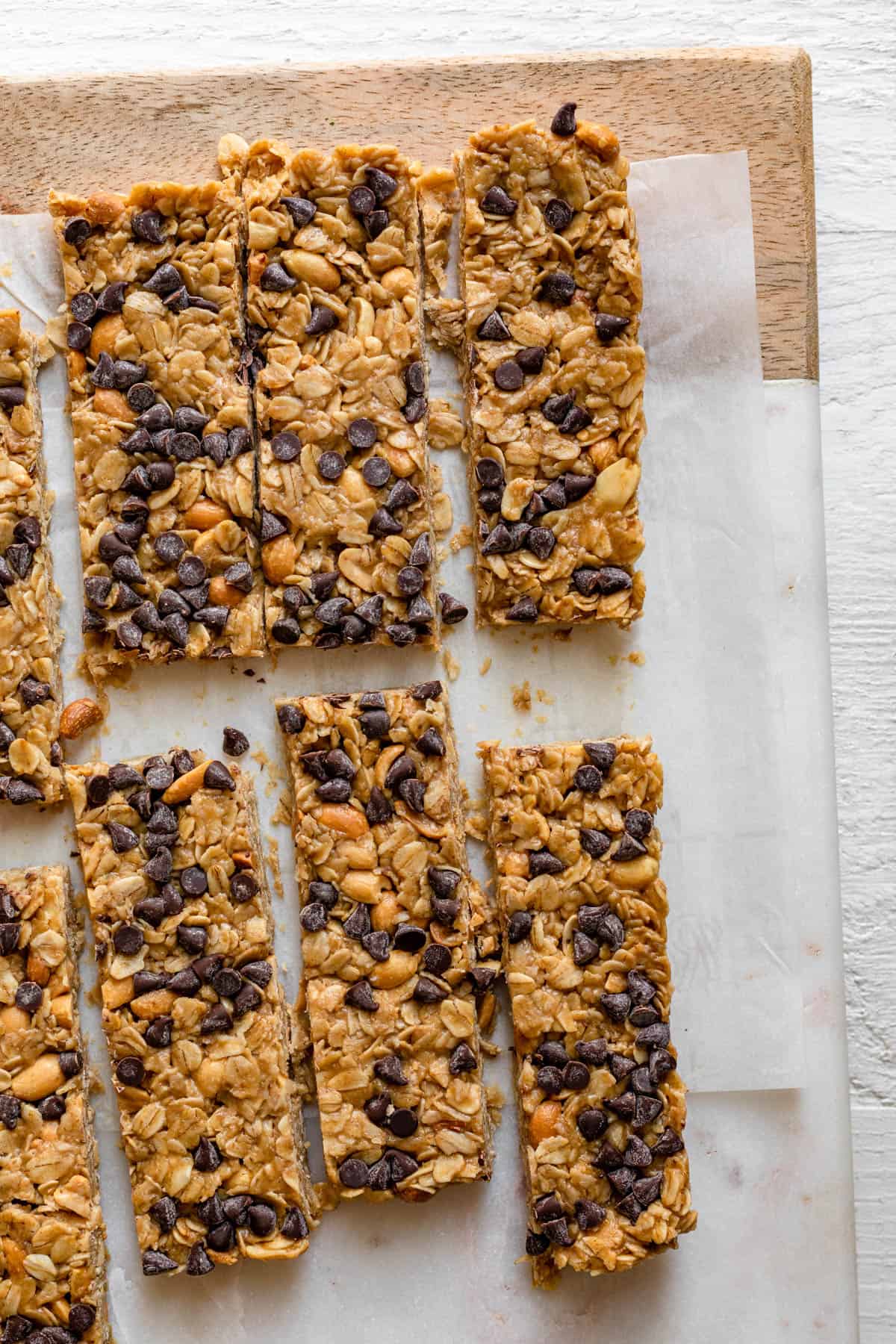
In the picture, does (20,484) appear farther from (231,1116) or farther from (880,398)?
(880,398)

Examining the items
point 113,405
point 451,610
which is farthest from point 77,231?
point 451,610

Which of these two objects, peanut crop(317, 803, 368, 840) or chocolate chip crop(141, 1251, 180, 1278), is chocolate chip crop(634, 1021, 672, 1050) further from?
chocolate chip crop(141, 1251, 180, 1278)

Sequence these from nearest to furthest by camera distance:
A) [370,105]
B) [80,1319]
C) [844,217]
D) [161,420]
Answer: [80,1319]
[161,420]
[370,105]
[844,217]

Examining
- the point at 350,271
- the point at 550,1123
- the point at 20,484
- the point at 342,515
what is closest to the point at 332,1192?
the point at 550,1123

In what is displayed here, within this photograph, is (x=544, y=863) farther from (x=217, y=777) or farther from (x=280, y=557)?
(x=280, y=557)

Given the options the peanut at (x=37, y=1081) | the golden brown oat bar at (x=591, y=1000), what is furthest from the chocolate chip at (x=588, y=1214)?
the peanut at (x=37, y=1081)

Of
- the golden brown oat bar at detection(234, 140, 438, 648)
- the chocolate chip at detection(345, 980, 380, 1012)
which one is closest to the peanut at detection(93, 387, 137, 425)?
the golden brown oat bar at detection(234, 140, 438, 648)
